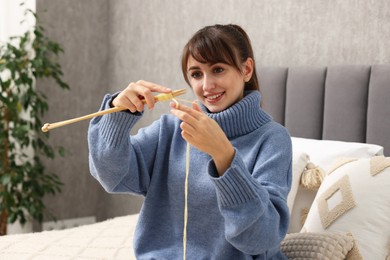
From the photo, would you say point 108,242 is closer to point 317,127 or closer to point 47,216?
point 317,127

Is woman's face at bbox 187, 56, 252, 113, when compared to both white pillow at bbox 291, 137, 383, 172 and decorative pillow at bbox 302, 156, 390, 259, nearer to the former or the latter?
decorative pillow at bbox 302, 156, 390, 259

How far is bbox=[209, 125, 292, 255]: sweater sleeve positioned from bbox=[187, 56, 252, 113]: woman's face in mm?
235

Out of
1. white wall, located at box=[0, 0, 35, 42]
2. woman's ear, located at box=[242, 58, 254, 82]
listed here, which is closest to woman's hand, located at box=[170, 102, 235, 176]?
woman's ear, located at box=[242, 58, 254, 82]

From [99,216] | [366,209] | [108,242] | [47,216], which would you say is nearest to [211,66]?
[366,209]

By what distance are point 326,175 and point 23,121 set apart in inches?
76.5

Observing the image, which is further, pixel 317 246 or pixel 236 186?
pixel 317 246

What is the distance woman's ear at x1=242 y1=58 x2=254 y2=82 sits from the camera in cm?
155

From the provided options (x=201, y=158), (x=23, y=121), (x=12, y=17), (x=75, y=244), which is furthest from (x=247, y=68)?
(x=12, y=17)

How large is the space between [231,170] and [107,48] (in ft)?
8.86

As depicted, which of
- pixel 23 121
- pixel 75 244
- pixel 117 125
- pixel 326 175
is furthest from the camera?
pixel 23 121

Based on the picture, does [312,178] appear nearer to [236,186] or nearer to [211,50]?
[211,50]

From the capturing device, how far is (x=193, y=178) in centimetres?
149

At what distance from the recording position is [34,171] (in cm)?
328

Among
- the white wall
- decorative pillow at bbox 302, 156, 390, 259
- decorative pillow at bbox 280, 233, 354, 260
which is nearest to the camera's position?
decorative pillow at bbox 280, 233, 354, 260
